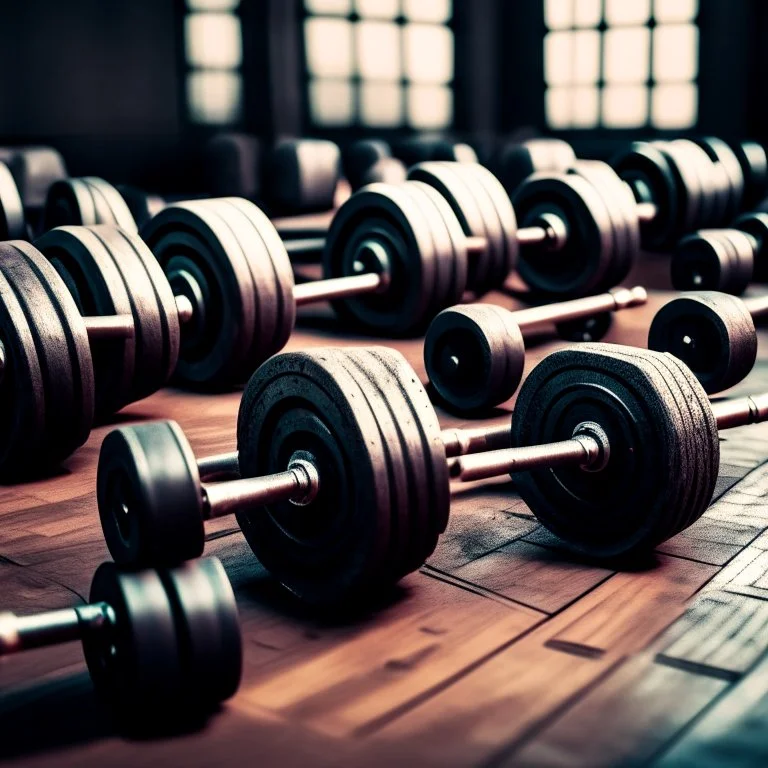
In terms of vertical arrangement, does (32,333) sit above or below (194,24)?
below

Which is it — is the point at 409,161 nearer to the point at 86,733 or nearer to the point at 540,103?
the point at 540,103

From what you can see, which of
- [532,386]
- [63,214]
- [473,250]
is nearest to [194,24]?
[63,214]

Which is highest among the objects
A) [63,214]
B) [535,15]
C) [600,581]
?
[535,15]

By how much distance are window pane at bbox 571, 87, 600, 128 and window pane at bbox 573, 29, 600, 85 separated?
2.7 inches

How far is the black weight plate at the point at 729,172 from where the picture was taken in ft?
16.6

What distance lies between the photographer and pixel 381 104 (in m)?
6.72

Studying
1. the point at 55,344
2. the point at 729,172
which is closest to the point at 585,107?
the point at 729,172

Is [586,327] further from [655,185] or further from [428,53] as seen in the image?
[428,53]

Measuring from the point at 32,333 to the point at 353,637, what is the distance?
3.26 ft

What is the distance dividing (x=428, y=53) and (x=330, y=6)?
847 millimetres

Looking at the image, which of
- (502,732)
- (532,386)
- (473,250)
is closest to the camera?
(502,732)

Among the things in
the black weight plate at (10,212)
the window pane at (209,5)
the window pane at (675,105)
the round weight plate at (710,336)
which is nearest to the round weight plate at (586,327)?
the round weight plate at (710,336)

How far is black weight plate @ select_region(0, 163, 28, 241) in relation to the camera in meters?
3.61

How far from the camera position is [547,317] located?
320 cm
